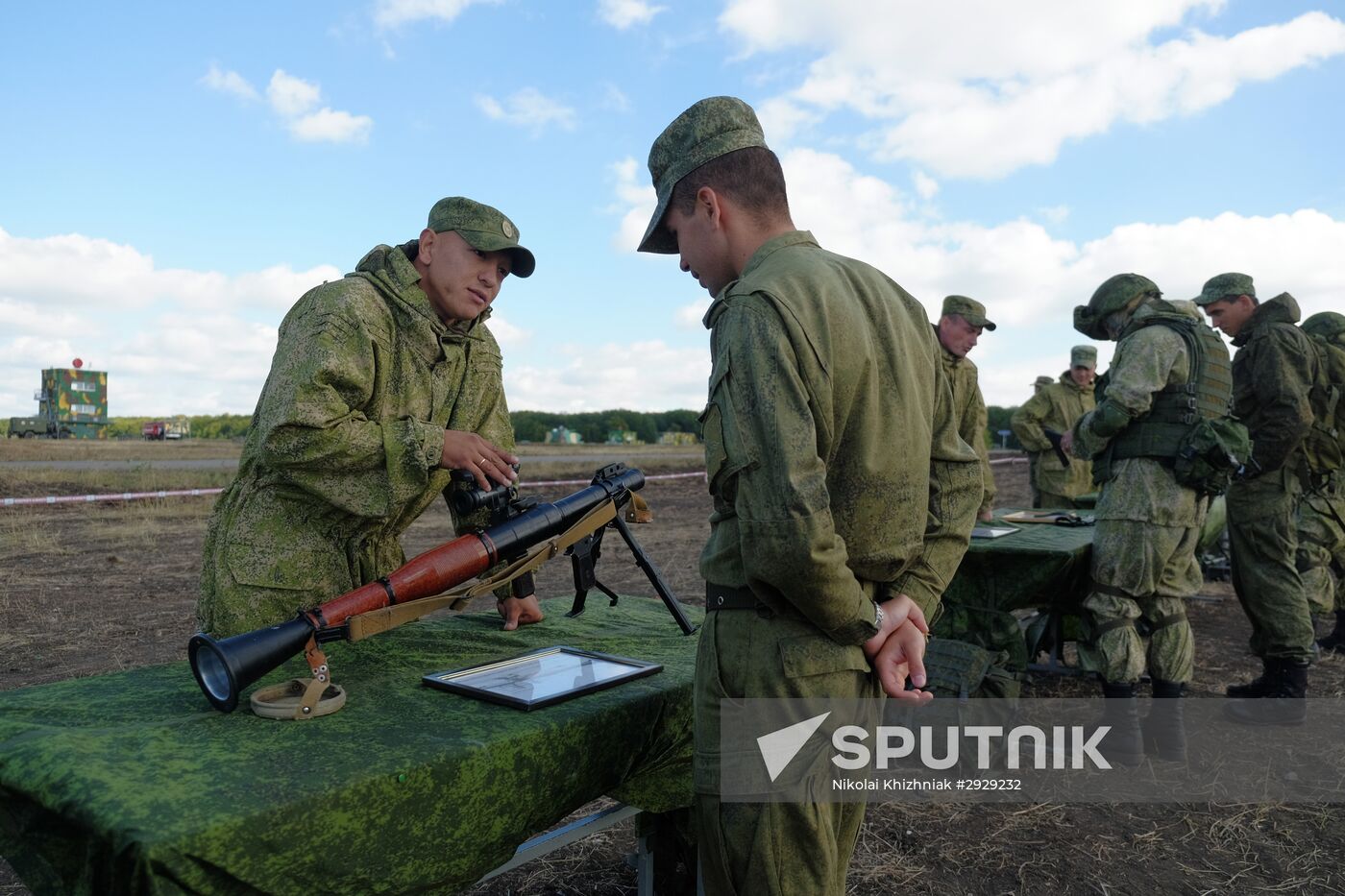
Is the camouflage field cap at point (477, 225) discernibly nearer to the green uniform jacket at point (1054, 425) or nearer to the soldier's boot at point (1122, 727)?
the soldier's boot at point (1122, 727)

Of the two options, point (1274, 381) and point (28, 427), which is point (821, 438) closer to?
point (1274, 381)

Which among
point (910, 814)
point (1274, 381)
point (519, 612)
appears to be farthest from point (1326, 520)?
point (519, 612)

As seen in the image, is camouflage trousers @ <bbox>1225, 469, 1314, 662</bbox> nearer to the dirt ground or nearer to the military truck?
the dirt ground

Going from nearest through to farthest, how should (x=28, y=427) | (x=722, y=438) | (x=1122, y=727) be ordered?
(x=722, y=438) → (x=1122, y=727) → (x=28, y=427)

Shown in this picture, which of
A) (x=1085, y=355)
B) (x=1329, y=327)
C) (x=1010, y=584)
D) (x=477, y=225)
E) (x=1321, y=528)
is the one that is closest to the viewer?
(x=477, y=225)

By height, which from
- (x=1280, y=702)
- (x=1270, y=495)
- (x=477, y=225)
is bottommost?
(x=1280, y=702)

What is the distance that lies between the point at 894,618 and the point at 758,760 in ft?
1.33

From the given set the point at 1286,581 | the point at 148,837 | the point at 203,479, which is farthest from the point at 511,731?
the point at 203,479

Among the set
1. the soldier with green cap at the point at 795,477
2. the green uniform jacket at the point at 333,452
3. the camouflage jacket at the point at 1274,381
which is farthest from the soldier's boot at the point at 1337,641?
the green uniform jacket at the point at 333,452

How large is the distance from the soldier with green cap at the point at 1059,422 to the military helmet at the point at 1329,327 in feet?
8.37

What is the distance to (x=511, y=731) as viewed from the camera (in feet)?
5.71

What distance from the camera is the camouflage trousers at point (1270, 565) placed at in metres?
4.84

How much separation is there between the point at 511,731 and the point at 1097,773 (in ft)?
11.8

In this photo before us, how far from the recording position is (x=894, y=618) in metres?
1.73
